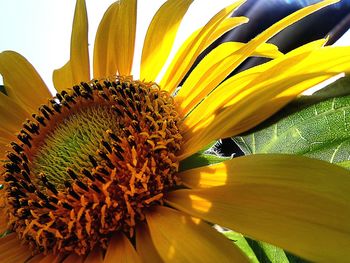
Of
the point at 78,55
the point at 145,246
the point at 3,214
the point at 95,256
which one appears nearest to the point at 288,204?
the point at 145,246

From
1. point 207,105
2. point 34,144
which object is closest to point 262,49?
point 207,105

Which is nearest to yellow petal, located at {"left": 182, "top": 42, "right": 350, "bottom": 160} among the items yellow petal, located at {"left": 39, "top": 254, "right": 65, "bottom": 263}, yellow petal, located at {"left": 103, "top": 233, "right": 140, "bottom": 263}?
yellow petal, located at {"left": 103, "top": 233, "right": 140, "bottom": 263}

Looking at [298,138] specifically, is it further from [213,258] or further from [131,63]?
[131,63]

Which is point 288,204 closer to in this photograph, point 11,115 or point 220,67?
point 220,67

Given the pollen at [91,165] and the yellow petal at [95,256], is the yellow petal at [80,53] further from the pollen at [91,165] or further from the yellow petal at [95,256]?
the yellow petal at [95,256]

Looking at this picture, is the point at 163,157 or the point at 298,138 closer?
the point at 298,138
